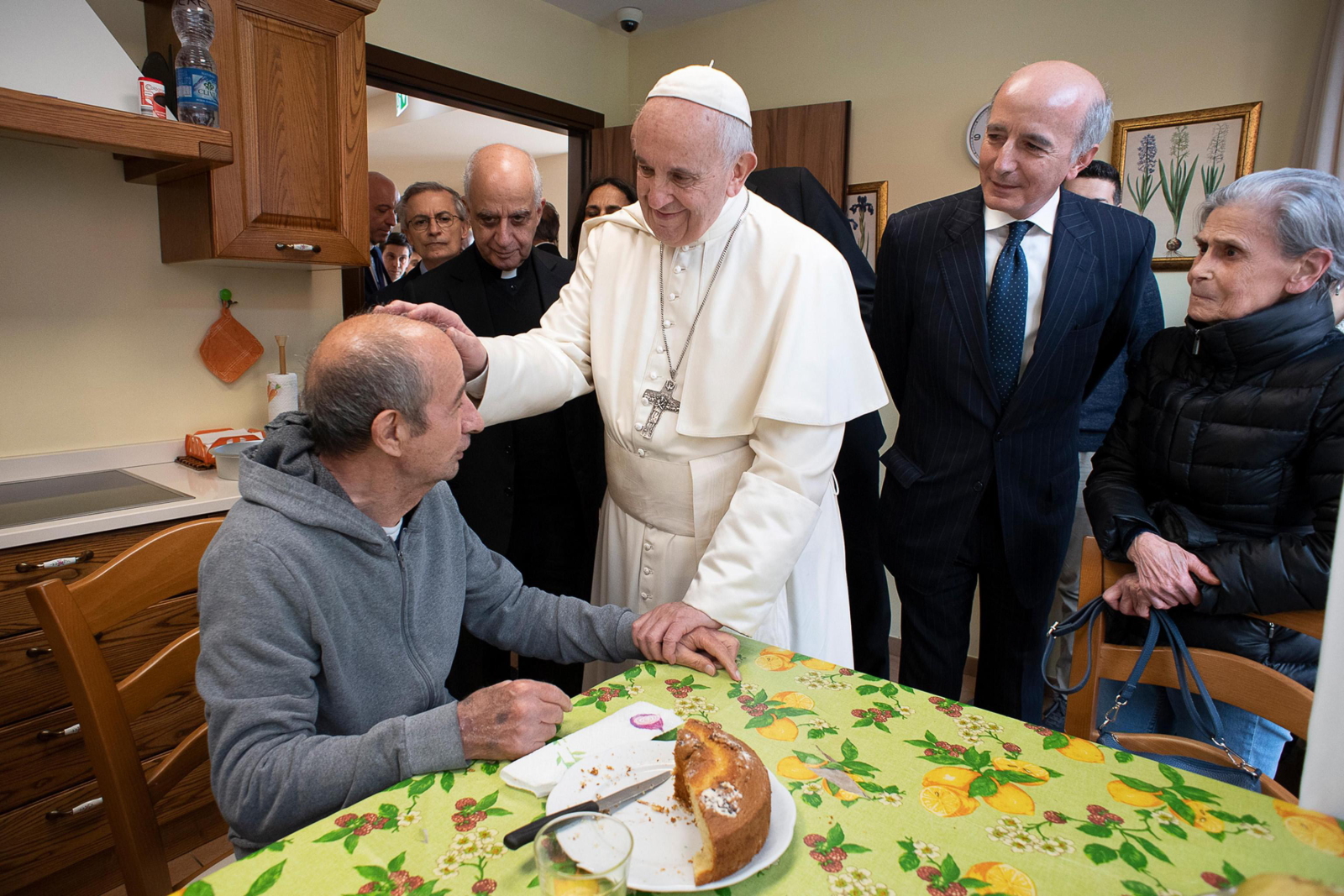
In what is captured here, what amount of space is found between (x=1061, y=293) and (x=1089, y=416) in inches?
40.4

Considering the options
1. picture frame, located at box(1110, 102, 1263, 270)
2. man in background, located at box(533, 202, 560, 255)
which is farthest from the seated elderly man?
picture frame, located at box(1110, 102, 1263, 270)

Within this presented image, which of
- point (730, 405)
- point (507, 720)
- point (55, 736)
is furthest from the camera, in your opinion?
point (55, 736)

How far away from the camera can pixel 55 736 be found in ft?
7.07

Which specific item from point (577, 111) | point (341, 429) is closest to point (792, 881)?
point (341, 429)

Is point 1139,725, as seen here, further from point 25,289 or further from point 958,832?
point 25,289

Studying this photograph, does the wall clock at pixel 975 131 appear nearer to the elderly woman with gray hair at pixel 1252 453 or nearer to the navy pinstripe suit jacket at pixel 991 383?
the navy pinstripe suit jacket at pixel 991 383

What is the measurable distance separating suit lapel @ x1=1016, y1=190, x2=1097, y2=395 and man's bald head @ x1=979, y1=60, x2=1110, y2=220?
0.11m

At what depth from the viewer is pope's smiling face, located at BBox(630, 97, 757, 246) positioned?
1.47 metres

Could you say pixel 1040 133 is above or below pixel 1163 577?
above

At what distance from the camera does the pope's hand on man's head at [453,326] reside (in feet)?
4.38

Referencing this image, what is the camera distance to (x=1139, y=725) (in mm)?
1700

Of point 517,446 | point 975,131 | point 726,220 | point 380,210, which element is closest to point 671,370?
point 726,220

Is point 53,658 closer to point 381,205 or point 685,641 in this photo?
point 685,641

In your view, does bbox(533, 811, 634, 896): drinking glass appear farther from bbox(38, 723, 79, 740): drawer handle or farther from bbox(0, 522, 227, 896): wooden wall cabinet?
bbox(38, 723, 79, 740): drawer handle
